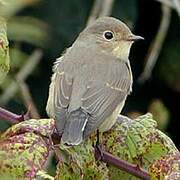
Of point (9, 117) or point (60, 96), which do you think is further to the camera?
point (60, 96)

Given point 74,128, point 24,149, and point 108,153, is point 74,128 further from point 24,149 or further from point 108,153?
point 24,149

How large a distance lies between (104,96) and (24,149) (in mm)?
1363

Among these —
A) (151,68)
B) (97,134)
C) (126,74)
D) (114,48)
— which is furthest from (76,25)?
(97,134)

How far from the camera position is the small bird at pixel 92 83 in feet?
9.54

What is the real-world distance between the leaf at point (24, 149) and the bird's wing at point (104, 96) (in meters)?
0.76

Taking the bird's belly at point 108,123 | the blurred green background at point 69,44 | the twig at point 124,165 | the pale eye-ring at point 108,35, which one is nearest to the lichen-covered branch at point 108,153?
the twig at point 124,165

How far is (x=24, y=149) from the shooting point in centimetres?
201

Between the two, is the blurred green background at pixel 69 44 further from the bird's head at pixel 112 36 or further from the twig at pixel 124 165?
the twig at pixel 124 165

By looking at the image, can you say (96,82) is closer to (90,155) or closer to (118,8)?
(90,155)

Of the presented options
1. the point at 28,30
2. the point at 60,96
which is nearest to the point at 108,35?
the point at 60,96

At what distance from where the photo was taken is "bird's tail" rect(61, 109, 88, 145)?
241 centimetres

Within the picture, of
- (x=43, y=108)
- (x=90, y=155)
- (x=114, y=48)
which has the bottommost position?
(x=43, y=108)

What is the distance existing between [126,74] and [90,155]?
4.97 ft

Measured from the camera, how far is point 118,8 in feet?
→ 18.6
